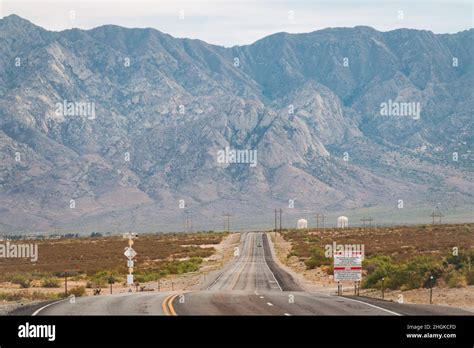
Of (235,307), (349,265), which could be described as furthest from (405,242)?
(235,307)

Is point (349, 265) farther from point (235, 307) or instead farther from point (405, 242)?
point (405, 242)

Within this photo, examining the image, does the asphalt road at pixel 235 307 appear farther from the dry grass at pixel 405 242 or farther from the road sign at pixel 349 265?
the dry grass at pixel 405 242

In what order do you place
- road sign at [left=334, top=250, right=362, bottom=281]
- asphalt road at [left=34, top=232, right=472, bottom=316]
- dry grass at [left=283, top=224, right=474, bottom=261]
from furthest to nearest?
dry grass at [left=283, top=224, right=474, bottom=261] → road sign at [left=334, top=250, right=362, bottom=281] → asphalt road at [left=34, top=232, right=472, bottom=316]

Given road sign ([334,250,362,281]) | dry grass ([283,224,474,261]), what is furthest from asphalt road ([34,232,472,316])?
dry grass ([283,224,474,261])

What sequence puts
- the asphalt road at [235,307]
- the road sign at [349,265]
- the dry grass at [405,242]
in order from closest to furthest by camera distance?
1. the asphalt road at [235,307]
2. the road sign at [349,265]
3. the dry grass at [405,242]

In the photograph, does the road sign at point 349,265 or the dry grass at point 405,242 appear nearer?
the road sign at point 349,265

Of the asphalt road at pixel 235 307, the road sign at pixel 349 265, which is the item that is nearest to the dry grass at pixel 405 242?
the road sign at pixel 349 265

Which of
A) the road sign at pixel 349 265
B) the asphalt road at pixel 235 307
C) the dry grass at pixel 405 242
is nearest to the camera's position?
the asphalt road at pixel 235 307

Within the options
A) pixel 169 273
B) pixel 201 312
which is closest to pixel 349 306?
pixel 201 312

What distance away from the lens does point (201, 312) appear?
2786 cm

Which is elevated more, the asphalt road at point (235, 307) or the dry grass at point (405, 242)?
the asphalt road at point (235, 307)

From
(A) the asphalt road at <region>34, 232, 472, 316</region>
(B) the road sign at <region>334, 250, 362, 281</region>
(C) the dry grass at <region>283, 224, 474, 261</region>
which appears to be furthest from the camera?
(C) the dry grass at <region>283, 224, 474, 261</region>

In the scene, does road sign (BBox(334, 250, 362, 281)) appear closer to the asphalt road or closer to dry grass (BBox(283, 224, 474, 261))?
the asphalt road

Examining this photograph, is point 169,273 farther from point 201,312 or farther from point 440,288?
point 201,312
